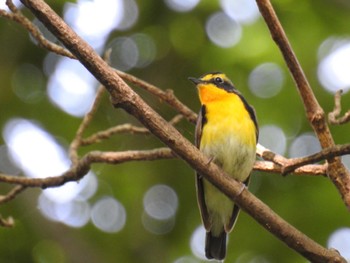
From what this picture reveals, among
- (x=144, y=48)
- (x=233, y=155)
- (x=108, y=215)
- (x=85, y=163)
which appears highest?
(x=85, y=163)

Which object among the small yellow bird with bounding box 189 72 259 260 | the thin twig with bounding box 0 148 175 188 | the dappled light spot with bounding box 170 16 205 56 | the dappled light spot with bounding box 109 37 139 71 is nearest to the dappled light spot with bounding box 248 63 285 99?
the dappled light spot with bounding box 170 16 205 56

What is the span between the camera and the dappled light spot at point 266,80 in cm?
587

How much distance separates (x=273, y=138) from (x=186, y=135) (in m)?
0.76

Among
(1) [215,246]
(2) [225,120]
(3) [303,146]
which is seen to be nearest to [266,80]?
(3) [303,146]

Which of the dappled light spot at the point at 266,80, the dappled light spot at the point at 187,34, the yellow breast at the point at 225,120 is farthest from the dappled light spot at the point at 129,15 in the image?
the yellow breast at the point at 225,120

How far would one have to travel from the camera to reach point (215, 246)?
4.88m

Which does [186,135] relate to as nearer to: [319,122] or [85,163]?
[85,163]

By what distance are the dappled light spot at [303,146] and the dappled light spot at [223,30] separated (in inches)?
39.2

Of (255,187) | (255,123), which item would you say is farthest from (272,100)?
(255,123)

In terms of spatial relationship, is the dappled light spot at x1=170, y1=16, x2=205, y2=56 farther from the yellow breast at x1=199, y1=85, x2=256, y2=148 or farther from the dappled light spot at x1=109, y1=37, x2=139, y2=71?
the yellow breast at x1=199, y1=85, x2=256, y2=148

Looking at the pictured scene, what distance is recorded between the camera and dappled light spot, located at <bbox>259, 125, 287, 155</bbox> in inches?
232

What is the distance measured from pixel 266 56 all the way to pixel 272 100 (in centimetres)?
40

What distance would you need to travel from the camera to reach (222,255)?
4.80m

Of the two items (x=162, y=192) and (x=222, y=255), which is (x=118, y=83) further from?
(x=162, y=192)
